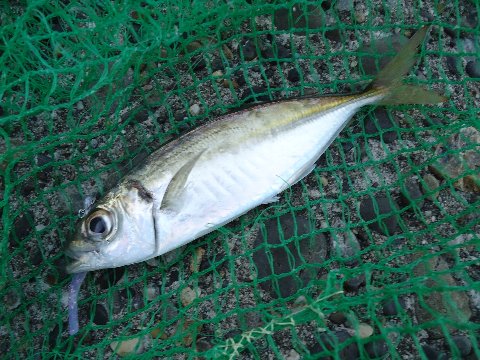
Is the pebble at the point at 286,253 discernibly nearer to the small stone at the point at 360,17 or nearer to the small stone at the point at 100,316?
the small stone at the point at 100,316

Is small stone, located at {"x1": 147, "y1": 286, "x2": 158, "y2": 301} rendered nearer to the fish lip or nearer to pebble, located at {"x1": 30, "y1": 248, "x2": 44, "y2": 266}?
the fish lip

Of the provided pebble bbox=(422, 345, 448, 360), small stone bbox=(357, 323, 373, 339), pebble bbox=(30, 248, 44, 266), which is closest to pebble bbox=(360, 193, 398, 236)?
small stone bbox=(357, 323, 373, 339)

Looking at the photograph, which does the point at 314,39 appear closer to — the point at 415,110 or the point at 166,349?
the point at 415,110

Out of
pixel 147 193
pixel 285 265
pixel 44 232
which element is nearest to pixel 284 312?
pixel 285 265

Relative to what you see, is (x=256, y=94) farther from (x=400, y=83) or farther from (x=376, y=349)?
(x=376, y=349)

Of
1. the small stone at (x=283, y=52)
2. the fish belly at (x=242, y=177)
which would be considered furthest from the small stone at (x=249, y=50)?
the fish belly at (x=242, y=177)
